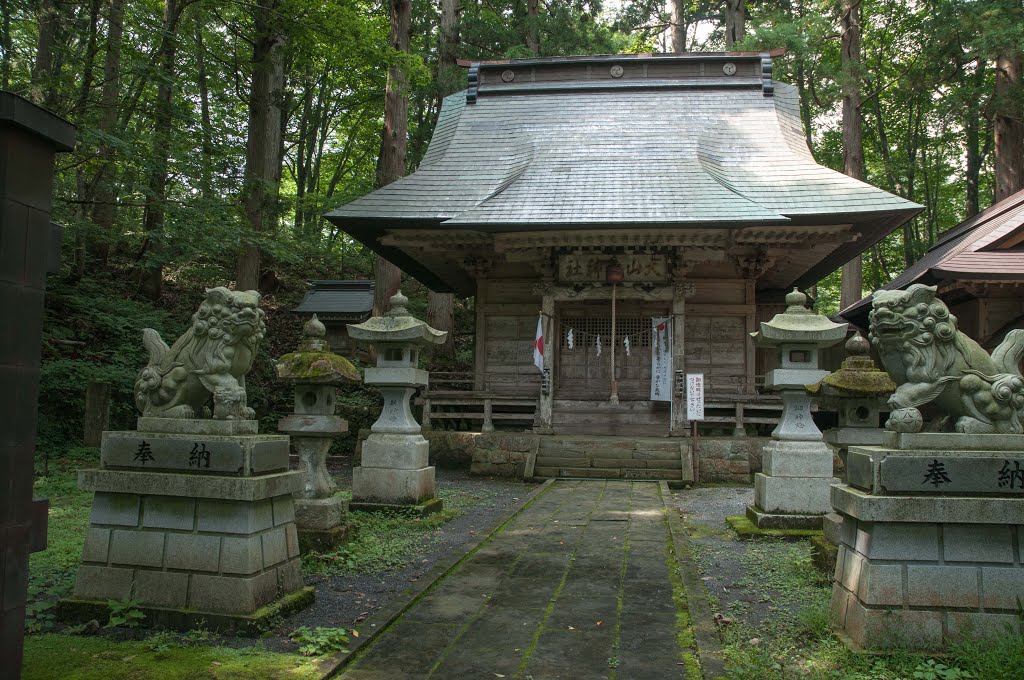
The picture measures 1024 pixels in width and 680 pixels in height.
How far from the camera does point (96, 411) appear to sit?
35.7ft

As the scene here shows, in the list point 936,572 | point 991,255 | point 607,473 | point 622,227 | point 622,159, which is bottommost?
point 607,473

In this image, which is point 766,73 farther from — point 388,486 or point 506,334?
point 388,486

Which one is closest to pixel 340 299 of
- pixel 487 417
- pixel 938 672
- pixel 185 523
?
pixel 487 417

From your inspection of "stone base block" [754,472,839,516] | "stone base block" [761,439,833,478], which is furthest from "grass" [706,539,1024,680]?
"stone base block" [761,439,833,478]

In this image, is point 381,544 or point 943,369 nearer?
point 943,369

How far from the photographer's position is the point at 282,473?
183 inches

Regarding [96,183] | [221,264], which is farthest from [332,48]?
[221,264]

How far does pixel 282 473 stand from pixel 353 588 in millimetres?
1176

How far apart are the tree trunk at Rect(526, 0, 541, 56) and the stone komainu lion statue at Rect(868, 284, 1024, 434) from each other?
64.6 ft

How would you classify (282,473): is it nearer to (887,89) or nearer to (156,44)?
(156,44)

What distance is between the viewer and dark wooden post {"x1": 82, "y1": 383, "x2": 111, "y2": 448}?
10.6 meters

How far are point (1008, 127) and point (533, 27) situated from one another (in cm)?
1362

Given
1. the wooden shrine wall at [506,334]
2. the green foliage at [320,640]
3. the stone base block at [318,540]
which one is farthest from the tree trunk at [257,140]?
the green foliage at [320,640]

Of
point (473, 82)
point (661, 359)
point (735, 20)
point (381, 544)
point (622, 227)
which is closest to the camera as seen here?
point (381, 544)
